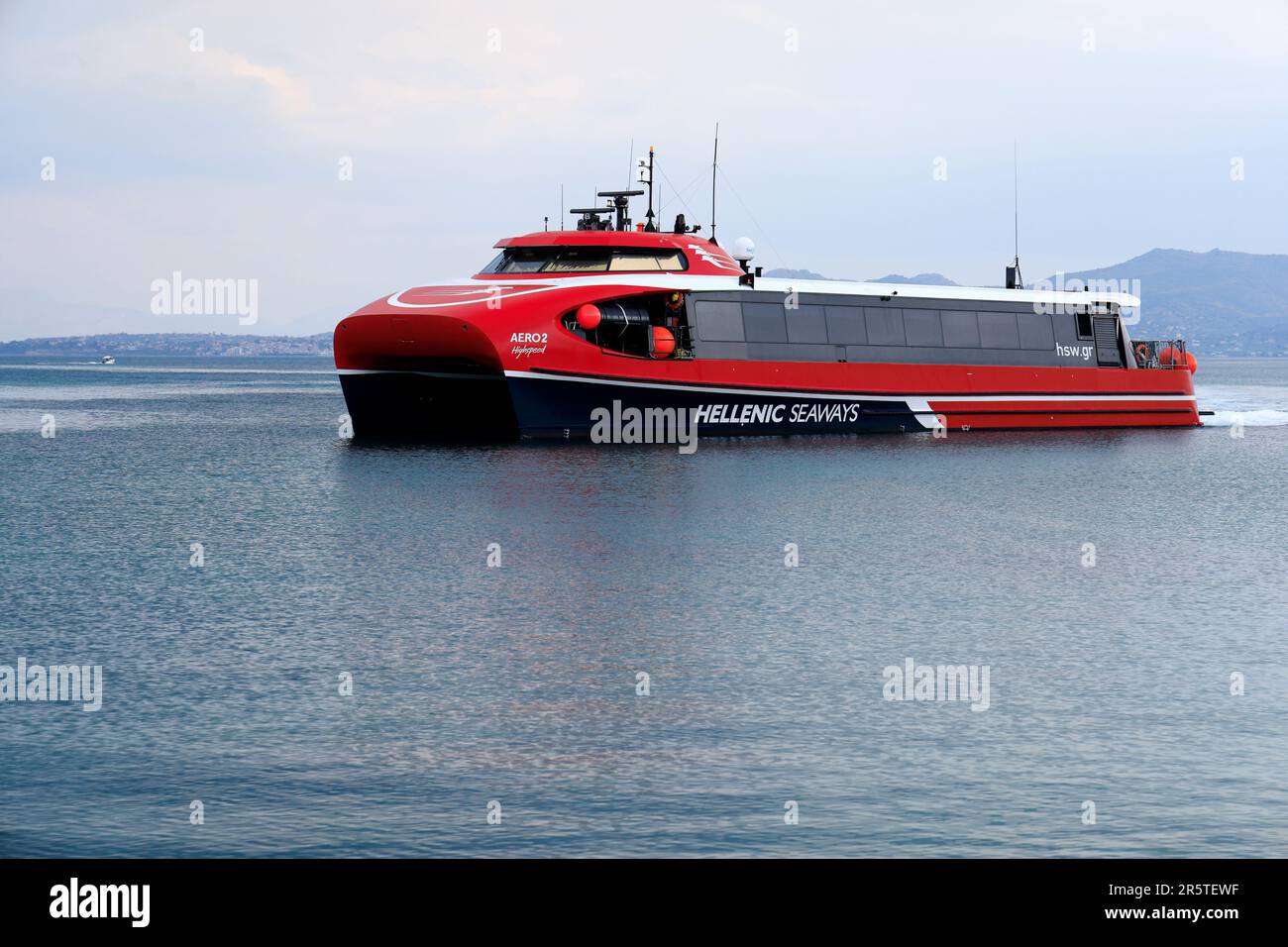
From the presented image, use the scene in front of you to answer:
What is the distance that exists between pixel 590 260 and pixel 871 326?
8.13m

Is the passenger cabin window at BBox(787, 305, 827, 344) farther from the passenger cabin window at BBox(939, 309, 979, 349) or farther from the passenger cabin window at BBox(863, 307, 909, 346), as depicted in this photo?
the passenger cabin window at BBox(939, 309, 979, 349)

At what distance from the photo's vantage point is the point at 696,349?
118ft

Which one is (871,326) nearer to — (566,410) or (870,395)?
(870,395)

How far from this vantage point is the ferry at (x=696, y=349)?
33.6 m

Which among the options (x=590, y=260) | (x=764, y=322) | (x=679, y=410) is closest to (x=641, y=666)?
(x=679, y=410)

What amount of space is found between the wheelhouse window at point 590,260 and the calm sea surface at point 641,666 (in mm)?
7650

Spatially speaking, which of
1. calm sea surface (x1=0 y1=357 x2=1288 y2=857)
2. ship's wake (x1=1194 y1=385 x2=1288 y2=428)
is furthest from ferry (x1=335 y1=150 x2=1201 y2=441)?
ship's wake (x1=1194 y1=385 x2=1288 y2=428)

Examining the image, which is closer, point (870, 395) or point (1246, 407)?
point (870, 395)

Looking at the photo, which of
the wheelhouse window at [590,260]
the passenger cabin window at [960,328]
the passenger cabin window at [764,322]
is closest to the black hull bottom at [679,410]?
the passenger cabin window at [764,322]

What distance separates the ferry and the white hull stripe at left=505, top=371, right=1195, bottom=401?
49mm

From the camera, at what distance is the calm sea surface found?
388 inches

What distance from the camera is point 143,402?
263 ft

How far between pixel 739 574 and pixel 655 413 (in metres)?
17.0
